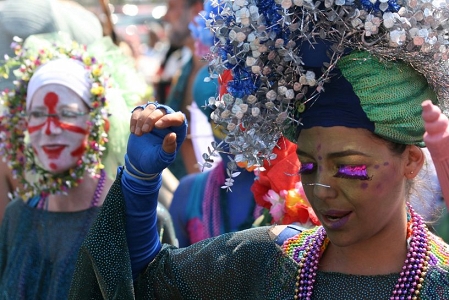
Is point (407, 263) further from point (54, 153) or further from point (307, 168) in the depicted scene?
point (54, 153)

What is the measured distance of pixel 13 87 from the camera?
4656 mm

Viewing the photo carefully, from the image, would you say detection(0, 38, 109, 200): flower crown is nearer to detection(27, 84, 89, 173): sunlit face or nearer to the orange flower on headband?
detection(27, 84, 89, 173): sunlit face

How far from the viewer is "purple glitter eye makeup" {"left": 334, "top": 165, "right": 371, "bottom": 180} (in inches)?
96.1

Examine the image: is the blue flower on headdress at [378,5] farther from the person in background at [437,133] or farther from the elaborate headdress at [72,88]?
the elaborate headdress at [72,88]

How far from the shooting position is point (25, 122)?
4.46 m

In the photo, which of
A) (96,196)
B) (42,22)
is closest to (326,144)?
(96,196)

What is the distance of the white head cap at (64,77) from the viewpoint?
14.1 feet

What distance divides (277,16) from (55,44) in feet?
7.83

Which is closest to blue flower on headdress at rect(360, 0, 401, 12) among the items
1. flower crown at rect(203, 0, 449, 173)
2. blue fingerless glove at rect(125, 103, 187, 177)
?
flower crown at rect(203, 0, 449, 173)

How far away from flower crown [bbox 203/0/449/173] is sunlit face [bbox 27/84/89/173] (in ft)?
5.65

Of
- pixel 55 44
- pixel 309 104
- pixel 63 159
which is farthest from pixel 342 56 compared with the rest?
pixel 55 44

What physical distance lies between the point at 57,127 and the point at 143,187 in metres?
1.63

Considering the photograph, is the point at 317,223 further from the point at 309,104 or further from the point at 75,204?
the point at 75,204

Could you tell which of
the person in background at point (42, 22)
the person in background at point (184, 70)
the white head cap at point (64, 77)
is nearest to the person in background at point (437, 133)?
the white head cap at point (64, 77)
